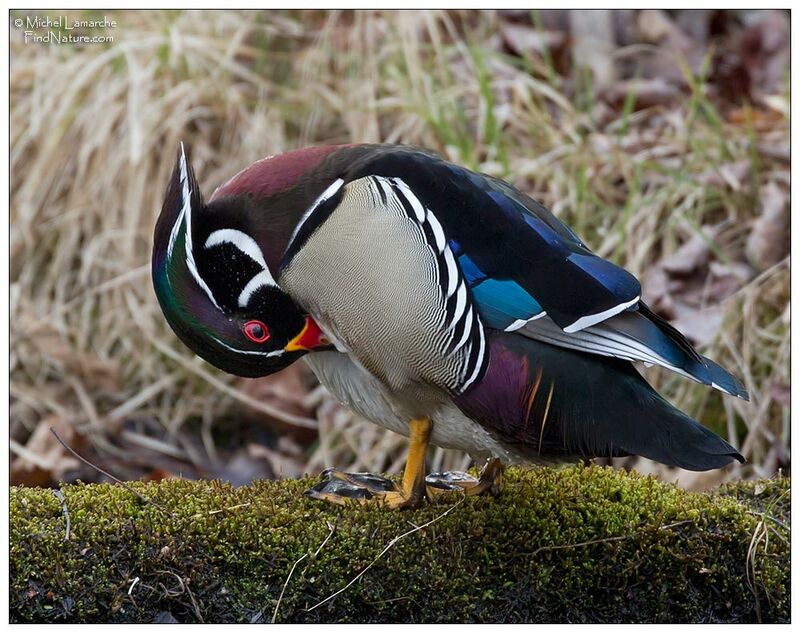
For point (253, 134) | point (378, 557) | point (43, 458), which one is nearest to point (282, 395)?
point (43, 458)

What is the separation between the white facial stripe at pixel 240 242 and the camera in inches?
86.5

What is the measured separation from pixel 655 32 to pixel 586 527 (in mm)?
3144

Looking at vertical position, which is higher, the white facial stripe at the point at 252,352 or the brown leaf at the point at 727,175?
the brown leaf at the point at 727,175

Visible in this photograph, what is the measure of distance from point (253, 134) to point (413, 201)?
243 centimetres

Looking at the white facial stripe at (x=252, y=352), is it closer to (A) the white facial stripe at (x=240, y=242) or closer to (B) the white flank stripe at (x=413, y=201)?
→ (A) the white facial stripe at (x=240, y=242)

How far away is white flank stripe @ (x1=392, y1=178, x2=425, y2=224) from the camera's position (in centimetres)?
217

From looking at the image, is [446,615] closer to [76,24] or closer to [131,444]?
[131,444]

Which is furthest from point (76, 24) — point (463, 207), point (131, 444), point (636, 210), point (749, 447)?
→ point (749, 447)

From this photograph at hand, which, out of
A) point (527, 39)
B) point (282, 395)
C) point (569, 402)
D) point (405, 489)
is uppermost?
point (527, 39)

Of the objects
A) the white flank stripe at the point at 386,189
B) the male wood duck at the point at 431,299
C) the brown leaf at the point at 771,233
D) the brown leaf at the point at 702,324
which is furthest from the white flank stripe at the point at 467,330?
the brown leaf at the point at 771,233

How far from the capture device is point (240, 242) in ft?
7.24

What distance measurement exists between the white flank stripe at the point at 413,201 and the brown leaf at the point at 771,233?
6.87 ft

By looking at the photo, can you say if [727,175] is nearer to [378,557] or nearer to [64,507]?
[378,557]

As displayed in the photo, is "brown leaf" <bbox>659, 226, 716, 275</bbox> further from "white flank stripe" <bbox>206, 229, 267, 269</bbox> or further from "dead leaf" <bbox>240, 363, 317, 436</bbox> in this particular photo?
"white flank stripe" <bbox>206, 229, 267, 269</bbox>
